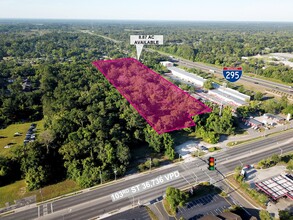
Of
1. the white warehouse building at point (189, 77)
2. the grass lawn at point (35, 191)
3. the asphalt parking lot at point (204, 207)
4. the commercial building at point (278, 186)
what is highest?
the white warehouse building at point (189, 77)

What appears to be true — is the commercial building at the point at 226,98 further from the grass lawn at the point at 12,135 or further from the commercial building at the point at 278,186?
the grass lawn at the point at 12,135

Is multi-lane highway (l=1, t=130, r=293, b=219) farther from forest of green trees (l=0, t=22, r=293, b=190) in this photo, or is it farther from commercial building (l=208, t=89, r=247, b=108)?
commercial building (l=208, t=89, r=247, b=108)

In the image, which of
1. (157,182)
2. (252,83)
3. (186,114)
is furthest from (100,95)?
(252,83)
